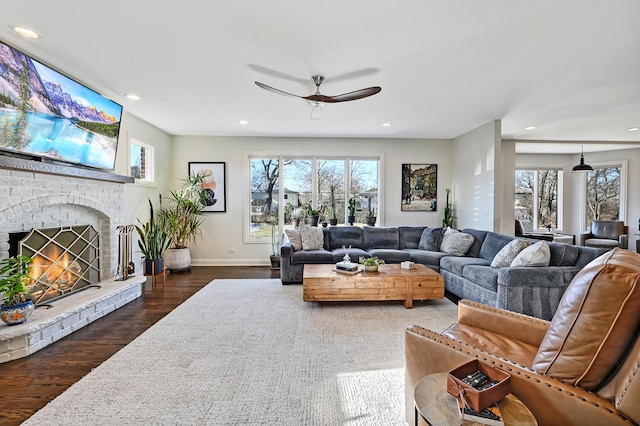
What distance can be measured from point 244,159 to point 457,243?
4331 millimetres

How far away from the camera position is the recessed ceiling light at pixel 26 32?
240 centimetres

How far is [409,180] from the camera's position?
6449 millimetres

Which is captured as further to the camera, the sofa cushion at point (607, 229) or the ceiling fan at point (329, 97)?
the sofa cushion at point (607, 229)

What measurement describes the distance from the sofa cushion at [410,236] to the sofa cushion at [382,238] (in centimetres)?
8

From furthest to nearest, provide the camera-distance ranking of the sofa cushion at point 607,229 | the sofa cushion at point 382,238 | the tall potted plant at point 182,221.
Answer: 1. the sofa cushion at point 607,229
2. the sofa cushion at point 382,238
3. the tall potted plant at point 182,221

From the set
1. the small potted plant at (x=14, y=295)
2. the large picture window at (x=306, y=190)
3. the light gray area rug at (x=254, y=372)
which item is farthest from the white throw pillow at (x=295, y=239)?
the small potted plant at (x=14, y=295)

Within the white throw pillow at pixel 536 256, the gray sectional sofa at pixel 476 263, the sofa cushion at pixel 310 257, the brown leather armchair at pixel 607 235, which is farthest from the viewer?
the brown leather armchair at pixel 607 235

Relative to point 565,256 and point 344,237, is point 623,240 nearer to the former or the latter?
point 565,256

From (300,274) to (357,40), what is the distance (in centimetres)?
327

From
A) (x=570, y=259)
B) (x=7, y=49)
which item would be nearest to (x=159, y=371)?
(x=7, y=49)

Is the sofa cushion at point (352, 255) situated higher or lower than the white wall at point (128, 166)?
lower

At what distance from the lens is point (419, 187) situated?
255 inches

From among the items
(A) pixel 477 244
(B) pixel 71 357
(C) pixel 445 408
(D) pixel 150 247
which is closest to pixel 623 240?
(A) pixel 477 244

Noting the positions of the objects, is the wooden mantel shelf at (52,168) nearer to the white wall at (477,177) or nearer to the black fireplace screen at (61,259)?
the black fireplace screen at (61,259)
